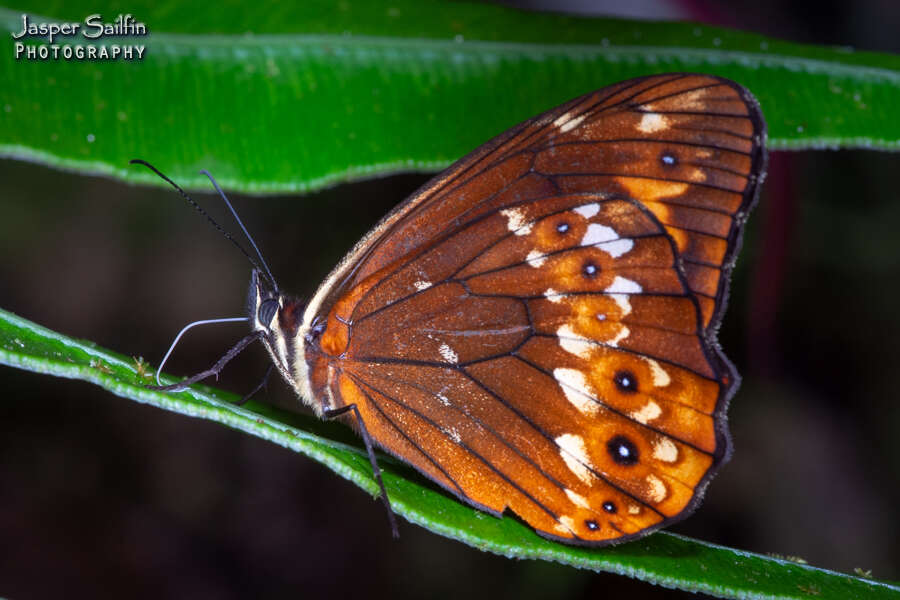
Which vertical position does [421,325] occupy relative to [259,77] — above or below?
below

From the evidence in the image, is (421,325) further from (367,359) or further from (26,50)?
(26,50)

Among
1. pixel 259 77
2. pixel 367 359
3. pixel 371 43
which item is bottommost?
pixel 367 359

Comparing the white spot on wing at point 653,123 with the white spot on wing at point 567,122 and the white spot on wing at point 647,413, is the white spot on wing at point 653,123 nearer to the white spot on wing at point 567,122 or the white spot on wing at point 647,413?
the white spot on wing at point 567,122

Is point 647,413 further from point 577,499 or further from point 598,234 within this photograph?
point 598,234

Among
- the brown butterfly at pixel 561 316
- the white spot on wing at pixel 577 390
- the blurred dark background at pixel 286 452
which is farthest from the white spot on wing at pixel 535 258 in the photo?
the blurred dark background at pixel 286 452

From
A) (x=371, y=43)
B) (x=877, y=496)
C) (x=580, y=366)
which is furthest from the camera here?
(x=877, y=496)

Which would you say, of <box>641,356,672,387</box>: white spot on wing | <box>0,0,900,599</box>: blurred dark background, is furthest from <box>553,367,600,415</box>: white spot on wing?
<box>0,0,900,599</box>: blurred dark background

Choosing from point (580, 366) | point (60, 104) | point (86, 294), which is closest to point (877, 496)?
point (580, 366)
